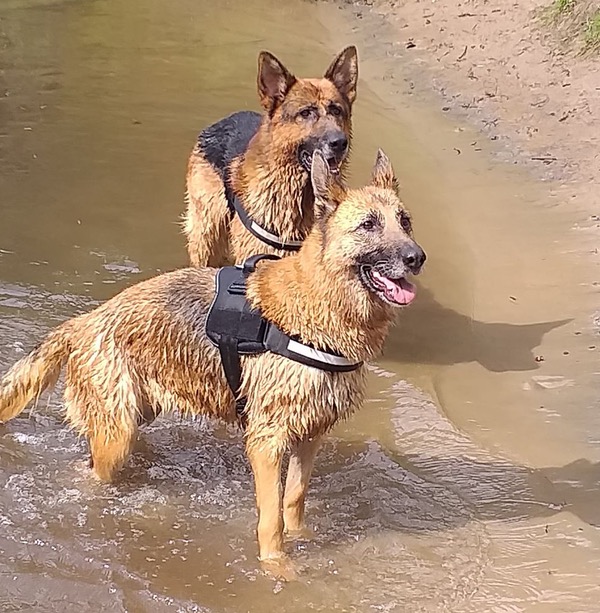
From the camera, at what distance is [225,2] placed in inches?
637

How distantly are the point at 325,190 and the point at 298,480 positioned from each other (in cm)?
164

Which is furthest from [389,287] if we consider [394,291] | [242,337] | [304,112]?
[304,112]

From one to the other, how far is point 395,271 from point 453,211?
504 cm

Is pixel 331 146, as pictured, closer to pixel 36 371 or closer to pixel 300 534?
pixel 36 371

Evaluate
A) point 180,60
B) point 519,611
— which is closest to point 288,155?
point 519,611

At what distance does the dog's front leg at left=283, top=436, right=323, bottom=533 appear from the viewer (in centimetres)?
546

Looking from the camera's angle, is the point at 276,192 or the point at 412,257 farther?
the point at 276,192

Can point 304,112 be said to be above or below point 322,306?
above

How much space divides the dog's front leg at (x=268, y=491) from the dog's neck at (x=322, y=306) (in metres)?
0.65

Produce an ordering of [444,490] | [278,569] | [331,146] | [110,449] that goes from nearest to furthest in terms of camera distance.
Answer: [278,569] < [110,449] < [444,490] < [331,146]

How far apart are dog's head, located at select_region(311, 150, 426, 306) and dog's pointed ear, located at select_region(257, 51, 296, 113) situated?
187 centimetres

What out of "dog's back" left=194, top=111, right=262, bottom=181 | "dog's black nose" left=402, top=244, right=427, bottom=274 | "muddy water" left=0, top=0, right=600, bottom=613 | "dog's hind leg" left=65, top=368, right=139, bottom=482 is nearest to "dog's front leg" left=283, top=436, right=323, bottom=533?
"muddy water" left=0, top=0, right=600, bottom=613

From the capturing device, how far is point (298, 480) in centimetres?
553

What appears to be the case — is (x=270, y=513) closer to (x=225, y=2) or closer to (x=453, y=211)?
(x=453, y=211)
